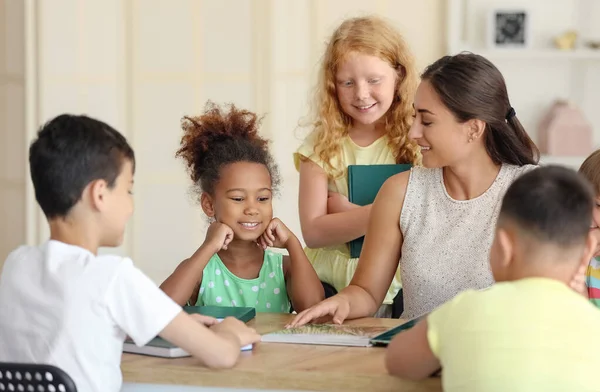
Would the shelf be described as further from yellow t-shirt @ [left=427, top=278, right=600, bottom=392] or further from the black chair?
the black chair

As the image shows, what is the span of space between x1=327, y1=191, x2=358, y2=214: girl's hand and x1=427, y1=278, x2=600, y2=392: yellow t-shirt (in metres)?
1.41

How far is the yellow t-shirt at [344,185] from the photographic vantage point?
113 inches

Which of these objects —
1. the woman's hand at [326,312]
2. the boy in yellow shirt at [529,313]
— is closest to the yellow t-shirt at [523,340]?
the boy in yellow shirt at [529,313]

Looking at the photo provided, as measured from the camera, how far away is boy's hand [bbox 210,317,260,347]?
69.9 inches

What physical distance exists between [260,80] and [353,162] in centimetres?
181

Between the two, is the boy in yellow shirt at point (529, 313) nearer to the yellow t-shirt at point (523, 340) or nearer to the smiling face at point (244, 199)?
the yellow t-shirt at point (523, 340)

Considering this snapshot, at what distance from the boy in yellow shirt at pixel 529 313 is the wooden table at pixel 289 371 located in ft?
0.37

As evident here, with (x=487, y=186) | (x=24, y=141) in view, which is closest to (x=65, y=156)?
(x=487, y=186)

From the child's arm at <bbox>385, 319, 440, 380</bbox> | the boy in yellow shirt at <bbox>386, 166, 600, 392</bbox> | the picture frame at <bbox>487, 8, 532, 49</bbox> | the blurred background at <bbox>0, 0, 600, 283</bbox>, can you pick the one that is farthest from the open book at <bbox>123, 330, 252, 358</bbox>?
the picture frame at <bbox>487, 8, 532, 49</bbox>

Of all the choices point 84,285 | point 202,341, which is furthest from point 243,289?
point 84,285

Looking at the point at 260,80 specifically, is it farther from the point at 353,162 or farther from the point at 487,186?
the point at 487,186

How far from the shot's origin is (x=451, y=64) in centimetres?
223

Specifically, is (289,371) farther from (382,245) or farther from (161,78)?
(161,78)

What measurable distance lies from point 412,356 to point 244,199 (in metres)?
1.06
